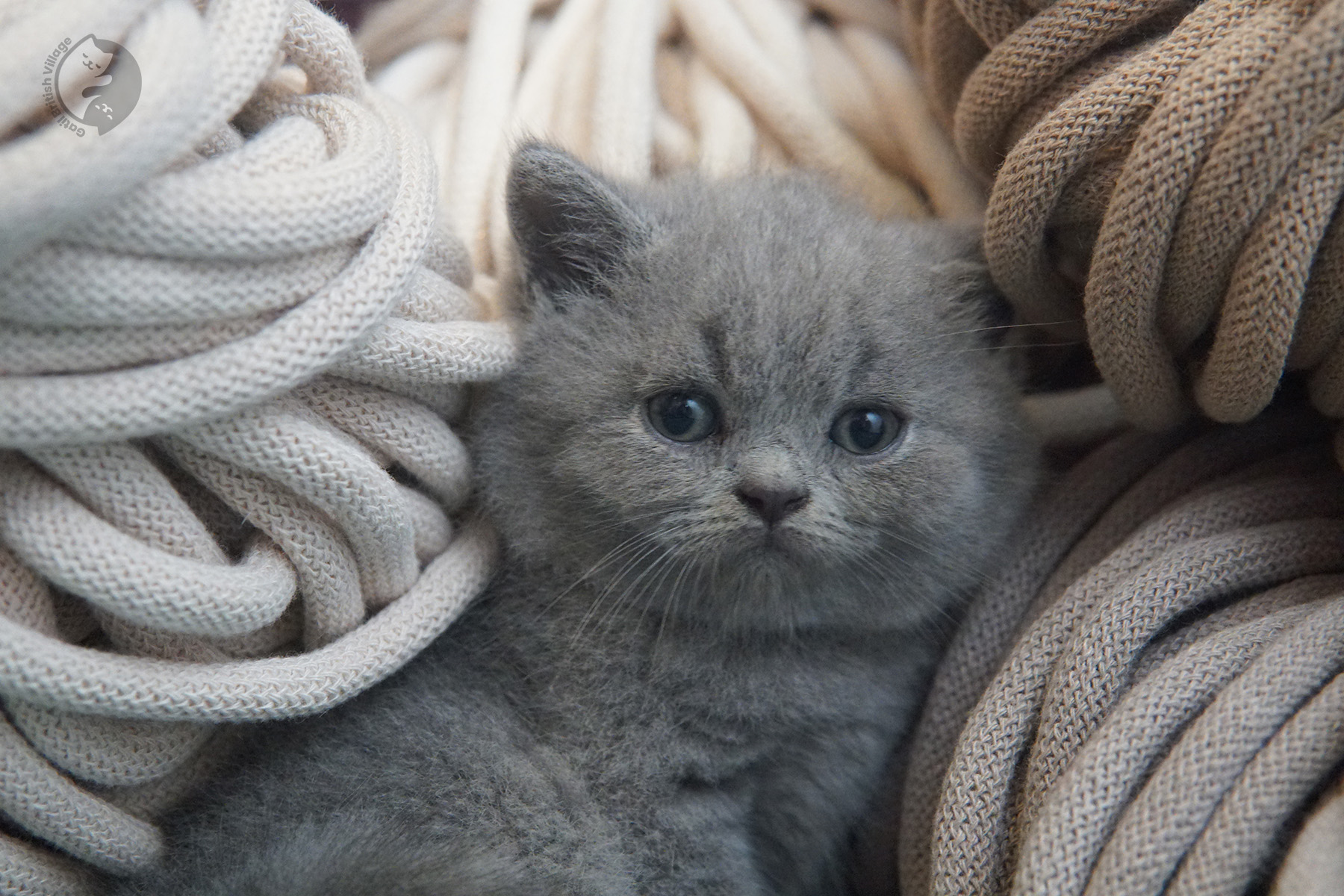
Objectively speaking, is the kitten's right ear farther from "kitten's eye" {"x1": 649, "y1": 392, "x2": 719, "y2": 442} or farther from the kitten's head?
"kitten's eye" {"x1": 649, "y1": 392, "x2": 719, "y2": 442}

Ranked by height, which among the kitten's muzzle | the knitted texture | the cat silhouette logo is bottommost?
the kitten's muzzle

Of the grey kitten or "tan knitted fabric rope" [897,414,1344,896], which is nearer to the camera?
"tan knitted fabric rope" [897,414,1344,896]

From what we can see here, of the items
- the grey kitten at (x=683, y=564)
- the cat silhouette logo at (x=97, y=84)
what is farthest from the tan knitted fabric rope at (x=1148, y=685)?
the cat silhouette logo at (x=97, y=84)

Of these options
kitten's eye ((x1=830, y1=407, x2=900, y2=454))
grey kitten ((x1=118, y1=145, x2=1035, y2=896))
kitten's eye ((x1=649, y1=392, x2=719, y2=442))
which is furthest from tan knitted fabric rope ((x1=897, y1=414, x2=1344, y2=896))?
kitten's eye ((x1=649, y1=392, x2=719, y2=442))

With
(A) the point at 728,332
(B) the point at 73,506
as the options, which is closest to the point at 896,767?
(A) the point at 728,332

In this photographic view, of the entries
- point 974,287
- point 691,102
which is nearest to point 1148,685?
point 974,287

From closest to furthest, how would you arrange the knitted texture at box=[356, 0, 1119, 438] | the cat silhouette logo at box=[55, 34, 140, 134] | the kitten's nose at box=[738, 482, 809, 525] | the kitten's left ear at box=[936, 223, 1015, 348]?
the cat silhouette logo at box=[55, 34, 140, 134] < the kitten's nose at box=[738, 482, 809, 525] < the kitten's left ear at box=[936, 223, 1015, 348] < the knitted texture at box=[356, 0, 1119, 438]

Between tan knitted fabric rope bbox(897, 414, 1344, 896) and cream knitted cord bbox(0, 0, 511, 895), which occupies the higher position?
cream knitted cord bbox(0, 0, 511, 895)
